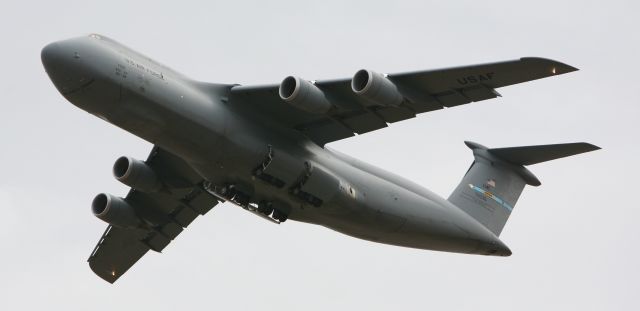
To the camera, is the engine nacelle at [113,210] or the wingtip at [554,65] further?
the engine nacelle at [113,210]

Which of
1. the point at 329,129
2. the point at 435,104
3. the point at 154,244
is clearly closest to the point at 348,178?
the point at 329,129

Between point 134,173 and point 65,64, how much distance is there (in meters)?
3.63

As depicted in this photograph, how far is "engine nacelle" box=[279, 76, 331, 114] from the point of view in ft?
64.2

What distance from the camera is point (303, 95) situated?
64.2ft

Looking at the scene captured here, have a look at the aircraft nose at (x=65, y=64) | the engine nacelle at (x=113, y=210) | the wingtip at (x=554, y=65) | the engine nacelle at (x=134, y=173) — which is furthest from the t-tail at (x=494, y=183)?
the aircraft nose at (x=65, y=64)

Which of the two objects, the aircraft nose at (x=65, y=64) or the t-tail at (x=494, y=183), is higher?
the t-tail at (x=494, y=183)

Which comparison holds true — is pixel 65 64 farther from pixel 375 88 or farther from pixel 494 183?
pixel 494 183

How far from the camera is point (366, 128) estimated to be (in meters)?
21.6

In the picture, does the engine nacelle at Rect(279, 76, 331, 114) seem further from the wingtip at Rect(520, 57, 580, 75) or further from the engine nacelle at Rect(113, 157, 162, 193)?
the engine nacelle at Rect(113, 157, 162, 193)

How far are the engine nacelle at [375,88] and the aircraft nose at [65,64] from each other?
448cm

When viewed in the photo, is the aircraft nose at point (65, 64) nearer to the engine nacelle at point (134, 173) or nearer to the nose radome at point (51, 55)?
the nose radome at point (51, 55)

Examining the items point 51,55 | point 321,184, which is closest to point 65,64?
point 51,55

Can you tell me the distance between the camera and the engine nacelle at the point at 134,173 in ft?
73.2

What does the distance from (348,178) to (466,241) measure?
3.25m
